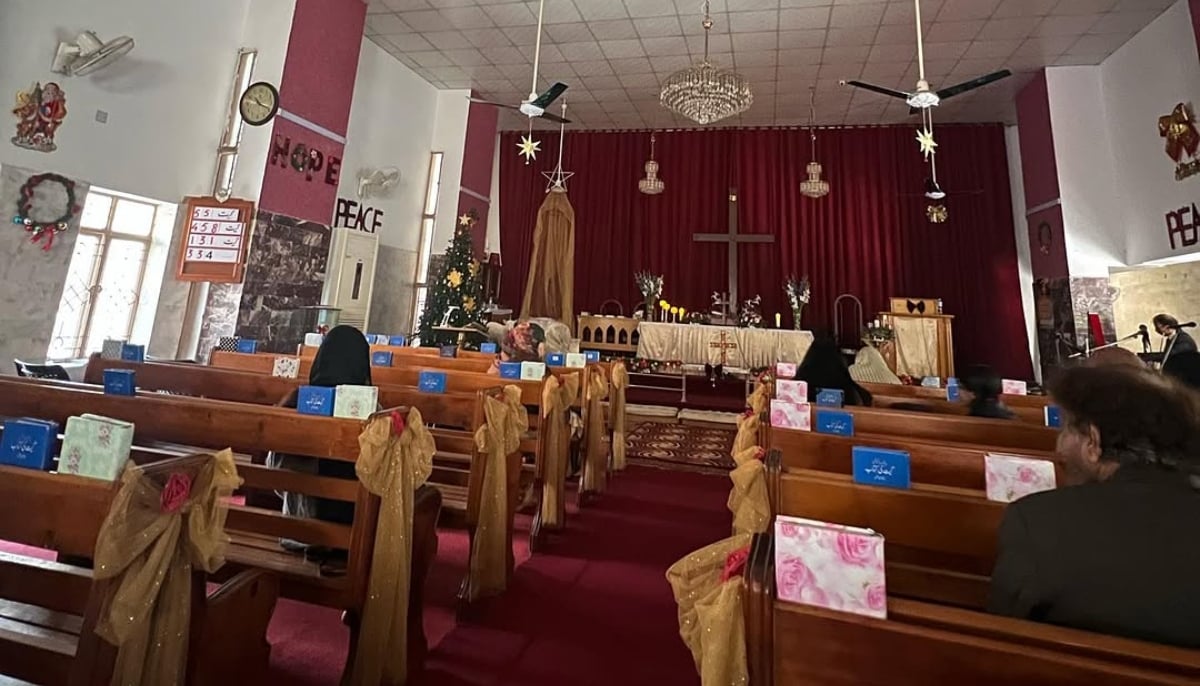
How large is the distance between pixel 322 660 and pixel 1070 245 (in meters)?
8.17

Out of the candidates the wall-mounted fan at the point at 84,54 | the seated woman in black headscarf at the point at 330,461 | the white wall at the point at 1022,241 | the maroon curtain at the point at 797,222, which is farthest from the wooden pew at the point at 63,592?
the white wall at the point at 1022,241

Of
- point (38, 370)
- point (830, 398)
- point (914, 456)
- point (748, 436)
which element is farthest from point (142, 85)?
point (914, 456)

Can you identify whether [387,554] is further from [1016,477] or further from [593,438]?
[593,438]

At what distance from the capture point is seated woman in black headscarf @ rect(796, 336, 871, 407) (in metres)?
2.88

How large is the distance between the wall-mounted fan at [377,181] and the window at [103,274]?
7.23ft

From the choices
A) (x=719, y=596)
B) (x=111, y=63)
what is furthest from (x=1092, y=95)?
(x=111, y=63)

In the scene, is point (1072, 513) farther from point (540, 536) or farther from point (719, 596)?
point (540, 536)

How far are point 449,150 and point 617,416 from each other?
18.3 ft

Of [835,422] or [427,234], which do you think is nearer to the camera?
[835,422]

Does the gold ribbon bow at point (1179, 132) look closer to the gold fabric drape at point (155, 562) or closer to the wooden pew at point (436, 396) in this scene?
the wooden pew at point (436, 396)

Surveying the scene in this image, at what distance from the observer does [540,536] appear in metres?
2.62

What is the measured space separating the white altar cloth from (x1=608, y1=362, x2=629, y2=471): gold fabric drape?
287 centimetres

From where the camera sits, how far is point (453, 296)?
6527mm

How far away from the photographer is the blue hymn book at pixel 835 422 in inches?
73.0
